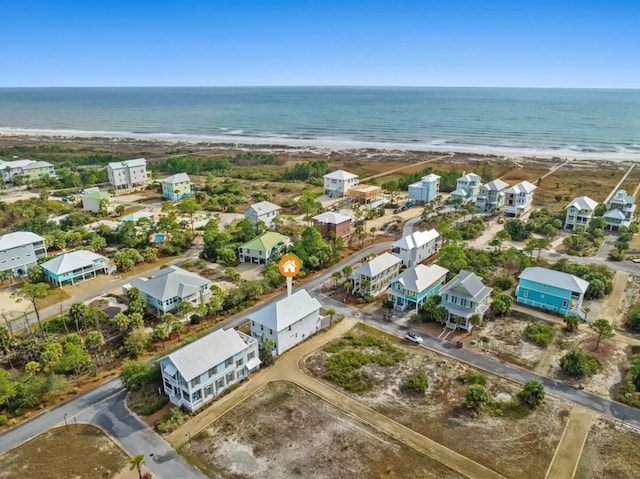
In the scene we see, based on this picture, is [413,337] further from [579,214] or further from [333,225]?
[579,214]

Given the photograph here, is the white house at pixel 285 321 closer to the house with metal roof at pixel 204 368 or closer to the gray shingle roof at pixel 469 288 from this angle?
the house with metal roof at pixel 204 368

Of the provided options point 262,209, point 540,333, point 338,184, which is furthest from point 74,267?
point 338,184

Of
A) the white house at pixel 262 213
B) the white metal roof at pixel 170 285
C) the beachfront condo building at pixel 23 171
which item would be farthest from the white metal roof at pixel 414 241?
the beachfront condo building at pixel 23 171

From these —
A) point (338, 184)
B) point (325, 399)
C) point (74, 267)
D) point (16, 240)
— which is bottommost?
point (325, 399)

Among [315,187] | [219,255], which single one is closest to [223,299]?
[219,255]

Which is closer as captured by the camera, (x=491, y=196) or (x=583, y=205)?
(x=583, y=205)

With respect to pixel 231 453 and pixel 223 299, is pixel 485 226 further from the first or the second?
pixel 231 453

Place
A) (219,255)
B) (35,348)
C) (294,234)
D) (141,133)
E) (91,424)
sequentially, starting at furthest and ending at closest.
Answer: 1. (141,133)
2. (294,234)
3. (219,255)
4. (35,348)
5. (91,424)
